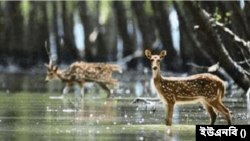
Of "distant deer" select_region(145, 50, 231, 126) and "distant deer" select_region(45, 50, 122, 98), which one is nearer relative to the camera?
"distant deer" select_region(145, 50, 231, 126)

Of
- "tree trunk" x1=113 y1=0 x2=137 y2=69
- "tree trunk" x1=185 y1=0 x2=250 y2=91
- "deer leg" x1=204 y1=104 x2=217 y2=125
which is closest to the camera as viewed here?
"deer leg" x1=204 y1=104 x2=217 y2=125

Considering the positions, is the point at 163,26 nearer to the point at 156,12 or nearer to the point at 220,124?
the point at 156,12

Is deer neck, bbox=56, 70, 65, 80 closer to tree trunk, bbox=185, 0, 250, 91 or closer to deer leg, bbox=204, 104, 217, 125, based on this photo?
tree trunk, bbox=185, 0, 250, 91

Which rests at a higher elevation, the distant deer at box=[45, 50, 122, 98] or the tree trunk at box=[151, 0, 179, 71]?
the tree trunk at box=[151, 0, 179, 71]

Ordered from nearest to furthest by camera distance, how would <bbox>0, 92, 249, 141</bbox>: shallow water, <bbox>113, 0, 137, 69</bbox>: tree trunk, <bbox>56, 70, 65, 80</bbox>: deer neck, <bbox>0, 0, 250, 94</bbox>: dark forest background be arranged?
<bbox>0, 92, 249, 141</bbox>: shallow water → <bbox>56, 70, 65, 80</bbox>: deer neck → <bbox>0, 0, 250, 94</bbox>: dark forest background → <bbox>113, 0, 137, 69</bbox>: tree trunk

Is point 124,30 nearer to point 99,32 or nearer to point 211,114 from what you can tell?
point 99,32

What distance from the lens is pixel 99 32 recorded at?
125ft

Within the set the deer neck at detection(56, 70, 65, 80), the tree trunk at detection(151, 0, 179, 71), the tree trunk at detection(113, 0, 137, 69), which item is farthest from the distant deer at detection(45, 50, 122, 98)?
the tree trunk at detection(113, 0, 137, 69)

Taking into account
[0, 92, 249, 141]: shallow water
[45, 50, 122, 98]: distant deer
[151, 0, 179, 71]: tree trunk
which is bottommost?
[0, 92, 249, 141]: shallow water

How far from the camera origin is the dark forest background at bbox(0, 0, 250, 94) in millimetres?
34969

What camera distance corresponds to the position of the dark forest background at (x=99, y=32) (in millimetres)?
34969

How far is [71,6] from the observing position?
39.0 meters

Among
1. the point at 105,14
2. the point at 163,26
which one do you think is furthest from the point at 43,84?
the point at 105,14

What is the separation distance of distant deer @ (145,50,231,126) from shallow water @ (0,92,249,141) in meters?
0.33
